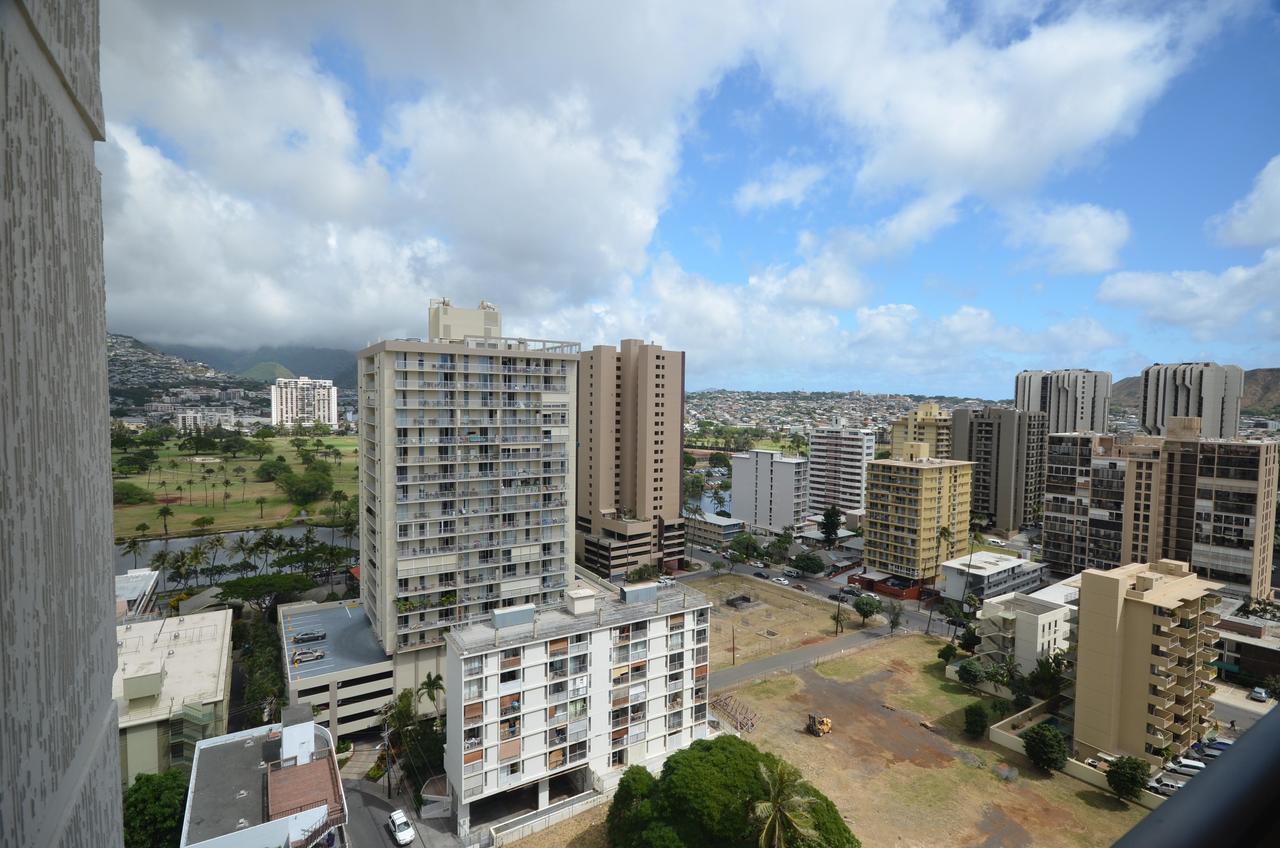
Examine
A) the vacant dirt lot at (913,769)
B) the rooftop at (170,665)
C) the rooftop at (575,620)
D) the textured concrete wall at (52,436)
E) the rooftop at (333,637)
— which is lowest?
the vacant dirt lot at (913,769)

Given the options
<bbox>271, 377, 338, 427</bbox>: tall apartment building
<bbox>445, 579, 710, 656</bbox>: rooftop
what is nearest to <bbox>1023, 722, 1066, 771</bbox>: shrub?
<bbox>445, 579, 710, 656</bbox>: rooftop

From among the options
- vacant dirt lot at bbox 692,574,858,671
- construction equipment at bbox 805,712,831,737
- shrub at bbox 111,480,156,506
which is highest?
shrub at bbox 111,480,156,506

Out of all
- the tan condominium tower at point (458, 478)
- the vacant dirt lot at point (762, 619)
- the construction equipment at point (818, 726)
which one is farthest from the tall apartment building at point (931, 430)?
the tan condominium tower at point (458, 478)

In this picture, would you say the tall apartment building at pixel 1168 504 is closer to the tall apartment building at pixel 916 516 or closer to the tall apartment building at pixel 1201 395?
the tall apartment building at pixel 916 516

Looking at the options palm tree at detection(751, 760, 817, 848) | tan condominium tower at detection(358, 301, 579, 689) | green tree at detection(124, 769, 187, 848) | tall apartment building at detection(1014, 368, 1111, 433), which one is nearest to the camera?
palm tree at detection(751, 760, 817, 848)

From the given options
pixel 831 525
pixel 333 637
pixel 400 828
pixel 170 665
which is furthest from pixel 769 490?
pixel 170 665

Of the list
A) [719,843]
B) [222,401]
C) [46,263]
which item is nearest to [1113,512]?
[719,843]

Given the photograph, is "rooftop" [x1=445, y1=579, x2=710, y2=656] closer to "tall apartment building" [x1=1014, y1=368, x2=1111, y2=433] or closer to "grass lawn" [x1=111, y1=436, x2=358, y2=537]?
"grass lawn" [x1=111, y1=436, x2=358, y2=537]
